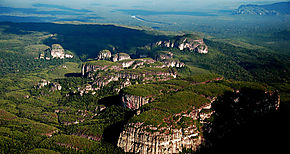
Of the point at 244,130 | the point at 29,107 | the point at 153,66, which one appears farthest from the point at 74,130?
the point at 153,66

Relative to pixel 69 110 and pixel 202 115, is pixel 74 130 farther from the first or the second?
pixel 202 115

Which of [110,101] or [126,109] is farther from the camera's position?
[110,101]

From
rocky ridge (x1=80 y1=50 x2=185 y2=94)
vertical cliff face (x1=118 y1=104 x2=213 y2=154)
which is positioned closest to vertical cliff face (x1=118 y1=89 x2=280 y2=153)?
vertical cliff face (x1=118 y1=104 x2=213 y2=154)

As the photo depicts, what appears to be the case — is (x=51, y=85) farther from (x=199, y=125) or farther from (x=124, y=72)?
(x=199, y=125)

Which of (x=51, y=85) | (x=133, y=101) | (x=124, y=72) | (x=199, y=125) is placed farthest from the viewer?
(x=124, y=72)

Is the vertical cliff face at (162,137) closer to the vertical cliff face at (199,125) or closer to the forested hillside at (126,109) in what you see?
the vertical cliff face at (199,125)

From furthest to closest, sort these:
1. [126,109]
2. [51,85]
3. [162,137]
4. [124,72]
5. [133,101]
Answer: [124,72]
[51,85]
[126,109]
[133,101]
[162,137]

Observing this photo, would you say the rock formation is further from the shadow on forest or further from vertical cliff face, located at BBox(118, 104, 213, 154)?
vertical cliff face, located at BBox(118, 104, 213, 154)

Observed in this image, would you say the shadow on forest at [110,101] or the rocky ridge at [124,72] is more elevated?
the rocky ridge at [124,72]

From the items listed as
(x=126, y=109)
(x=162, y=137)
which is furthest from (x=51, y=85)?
(x=162, y=137)

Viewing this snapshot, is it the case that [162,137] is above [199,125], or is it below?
below

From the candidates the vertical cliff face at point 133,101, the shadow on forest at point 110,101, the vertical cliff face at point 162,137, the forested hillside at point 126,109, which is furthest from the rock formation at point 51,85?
the vertical cliff face at point 162,137
